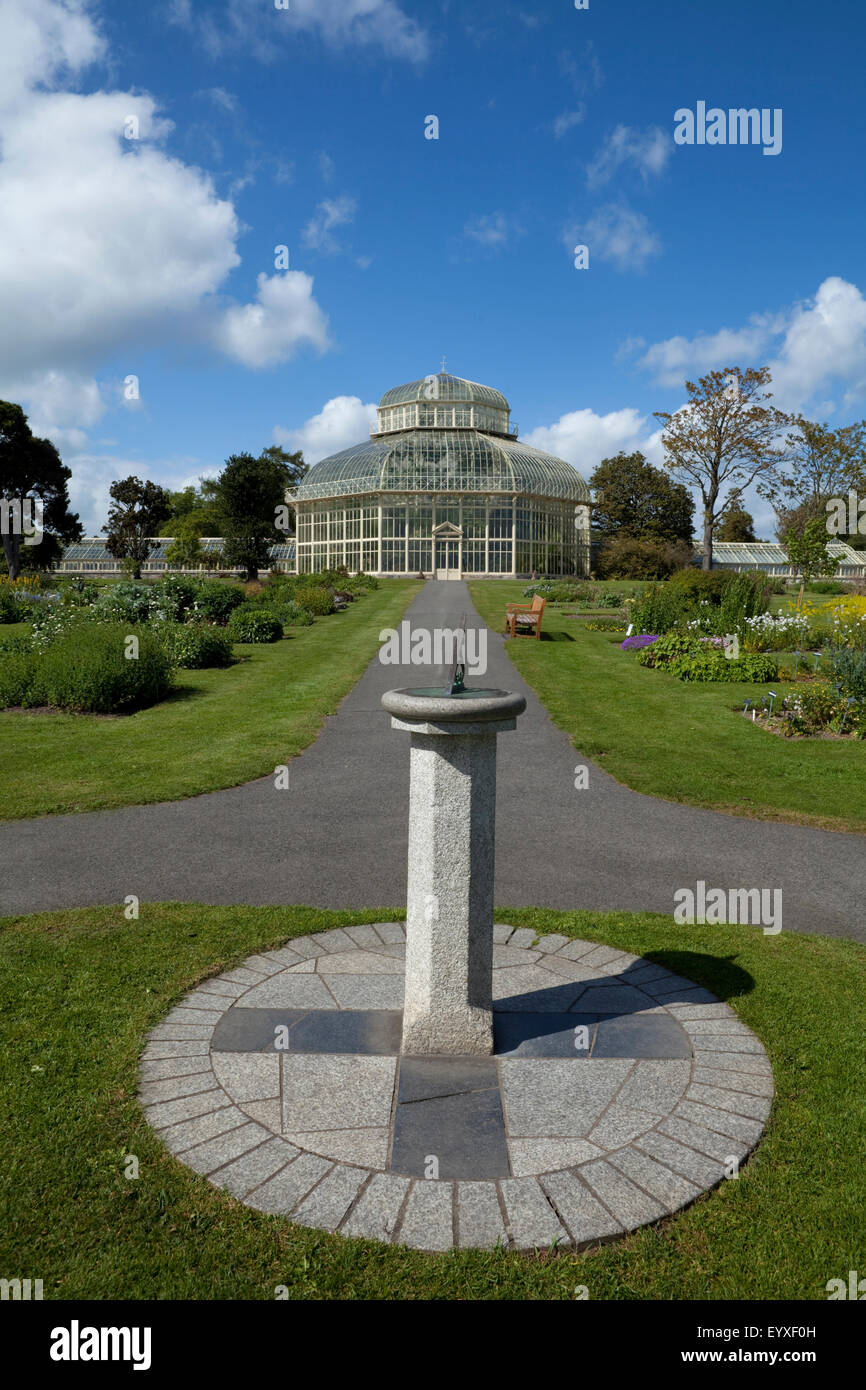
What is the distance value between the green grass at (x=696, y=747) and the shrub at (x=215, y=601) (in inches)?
358

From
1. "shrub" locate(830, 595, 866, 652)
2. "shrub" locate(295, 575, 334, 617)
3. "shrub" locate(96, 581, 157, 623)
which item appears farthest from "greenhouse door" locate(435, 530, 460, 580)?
"shrub" locate(830, 595, 866, 652)

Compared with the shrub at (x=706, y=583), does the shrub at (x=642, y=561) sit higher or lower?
higher

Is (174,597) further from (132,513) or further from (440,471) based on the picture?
(132,513)

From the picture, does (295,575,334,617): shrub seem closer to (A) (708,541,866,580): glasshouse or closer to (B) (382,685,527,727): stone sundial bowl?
(B) (382,685,527,727): stone sundial bowl

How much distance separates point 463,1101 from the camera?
3.60 meters

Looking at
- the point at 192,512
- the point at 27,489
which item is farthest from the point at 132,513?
the point at 27,489

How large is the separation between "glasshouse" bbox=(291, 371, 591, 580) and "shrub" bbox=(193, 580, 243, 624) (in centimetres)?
3004

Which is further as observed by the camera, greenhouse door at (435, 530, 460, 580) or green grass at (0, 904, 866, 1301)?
greenhouse door at (435, 530, 460, 580)

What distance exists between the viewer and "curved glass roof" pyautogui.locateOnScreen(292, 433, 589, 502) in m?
52.8

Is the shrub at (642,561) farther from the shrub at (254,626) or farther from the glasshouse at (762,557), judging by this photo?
the shrub at (254,626)

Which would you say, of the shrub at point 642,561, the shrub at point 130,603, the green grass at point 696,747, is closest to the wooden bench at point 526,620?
the green grass at point 696,747

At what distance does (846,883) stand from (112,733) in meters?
8.79
